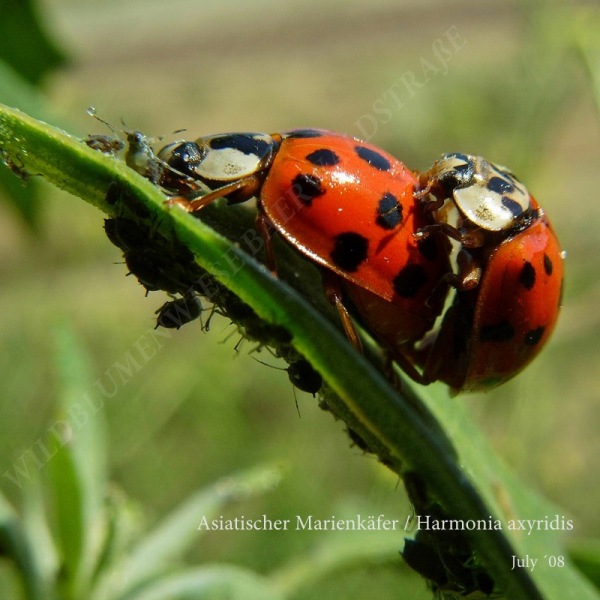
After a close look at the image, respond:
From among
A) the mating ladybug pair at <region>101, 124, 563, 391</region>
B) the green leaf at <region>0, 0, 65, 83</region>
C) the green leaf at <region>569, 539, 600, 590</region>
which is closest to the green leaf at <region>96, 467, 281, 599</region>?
the mating ladybug pair at <region>101, 124, 563, 391</region>

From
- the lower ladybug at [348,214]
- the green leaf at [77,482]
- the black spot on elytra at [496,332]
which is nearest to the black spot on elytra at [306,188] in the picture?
the lower ladybug at [348,214]

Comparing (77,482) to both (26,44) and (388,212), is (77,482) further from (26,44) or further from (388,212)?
(26,44)

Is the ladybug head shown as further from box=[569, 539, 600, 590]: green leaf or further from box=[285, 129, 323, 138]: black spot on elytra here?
box=[569, 539, 600, 590]: green leaf

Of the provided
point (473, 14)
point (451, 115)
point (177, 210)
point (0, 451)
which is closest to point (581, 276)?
point (177, 210)

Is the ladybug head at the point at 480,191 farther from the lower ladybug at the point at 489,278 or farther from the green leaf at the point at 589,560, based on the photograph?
the green leaf at the point at 589,560

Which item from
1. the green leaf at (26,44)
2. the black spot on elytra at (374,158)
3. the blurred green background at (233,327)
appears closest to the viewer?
the black spot on elytra at (374,158)

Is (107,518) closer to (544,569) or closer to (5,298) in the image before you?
(544,569)
